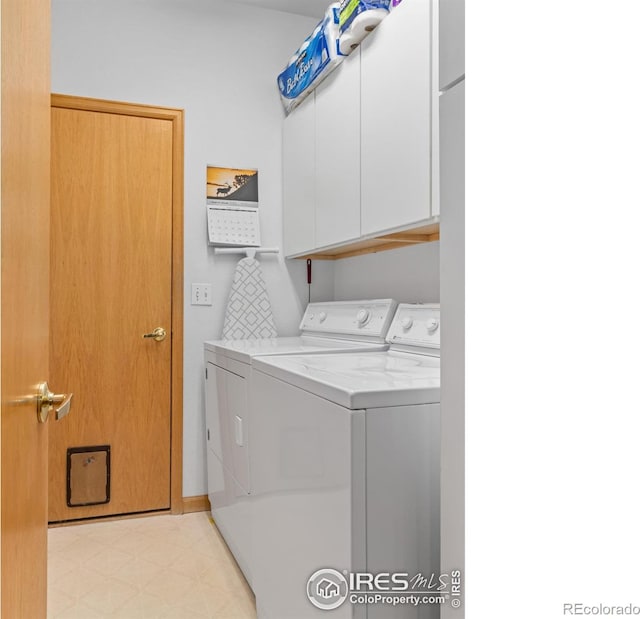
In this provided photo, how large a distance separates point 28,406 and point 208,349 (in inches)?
69.6

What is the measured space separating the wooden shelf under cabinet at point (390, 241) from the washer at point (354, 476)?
2.00ft

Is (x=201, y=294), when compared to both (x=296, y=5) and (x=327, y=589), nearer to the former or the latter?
(x=296, y=5)

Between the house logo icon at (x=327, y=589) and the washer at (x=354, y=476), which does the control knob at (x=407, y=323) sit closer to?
the washer at (x=354, y=476)

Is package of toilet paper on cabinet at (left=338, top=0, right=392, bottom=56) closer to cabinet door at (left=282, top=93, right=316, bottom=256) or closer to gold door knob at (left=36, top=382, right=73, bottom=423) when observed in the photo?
cabinet door at (left=282, top=93, right=316, bottom=256)

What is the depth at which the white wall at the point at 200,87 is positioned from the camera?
2580 millimetres

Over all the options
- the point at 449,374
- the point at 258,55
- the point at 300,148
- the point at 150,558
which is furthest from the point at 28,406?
the point at 258,55

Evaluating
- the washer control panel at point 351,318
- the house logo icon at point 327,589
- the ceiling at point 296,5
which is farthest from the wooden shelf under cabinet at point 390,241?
the ceiling at point 296,5

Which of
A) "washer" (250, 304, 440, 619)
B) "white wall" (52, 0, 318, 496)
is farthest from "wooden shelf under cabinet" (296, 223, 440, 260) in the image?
"washer" (250, 304, 440, 619)

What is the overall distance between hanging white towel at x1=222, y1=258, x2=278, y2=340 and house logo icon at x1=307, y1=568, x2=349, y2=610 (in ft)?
5.27

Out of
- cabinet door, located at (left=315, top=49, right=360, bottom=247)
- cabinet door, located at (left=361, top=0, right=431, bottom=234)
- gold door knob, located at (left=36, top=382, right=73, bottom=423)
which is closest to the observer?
gold door knob, located at (left=36, top=382, right=73, bottom=423)

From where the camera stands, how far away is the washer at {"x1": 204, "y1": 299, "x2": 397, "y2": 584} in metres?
1.92

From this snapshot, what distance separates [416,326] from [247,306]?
1.10m
